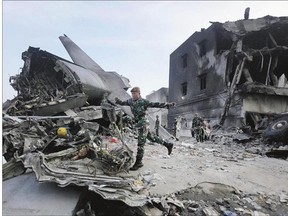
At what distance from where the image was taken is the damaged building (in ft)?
39.9

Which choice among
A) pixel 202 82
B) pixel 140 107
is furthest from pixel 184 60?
pixel 140 107

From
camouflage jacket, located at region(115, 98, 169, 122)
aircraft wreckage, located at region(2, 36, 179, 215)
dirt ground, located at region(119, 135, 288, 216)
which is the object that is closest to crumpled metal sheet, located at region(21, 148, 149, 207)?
aircraft wreckage, located at region(2, 36, 179, 215)

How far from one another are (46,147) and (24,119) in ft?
3.34

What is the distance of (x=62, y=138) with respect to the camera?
4309 millimetres

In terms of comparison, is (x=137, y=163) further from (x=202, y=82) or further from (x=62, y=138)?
(x=202, y=82)

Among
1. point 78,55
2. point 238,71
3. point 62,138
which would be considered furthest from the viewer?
point 238,71

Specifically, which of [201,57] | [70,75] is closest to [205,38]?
[201,57]

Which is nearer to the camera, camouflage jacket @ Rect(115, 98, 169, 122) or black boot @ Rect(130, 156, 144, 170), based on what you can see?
black boot @ Rect(130, 156, 144, 170)

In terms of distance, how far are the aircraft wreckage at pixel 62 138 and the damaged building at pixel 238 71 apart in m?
5.49

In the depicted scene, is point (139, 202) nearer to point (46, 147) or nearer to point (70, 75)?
point (46, 147)

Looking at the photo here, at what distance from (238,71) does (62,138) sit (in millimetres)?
10793

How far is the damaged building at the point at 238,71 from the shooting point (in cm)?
1216

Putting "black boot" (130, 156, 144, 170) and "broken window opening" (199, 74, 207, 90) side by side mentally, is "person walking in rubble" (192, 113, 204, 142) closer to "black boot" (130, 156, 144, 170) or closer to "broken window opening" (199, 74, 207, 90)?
"broken window opening" (199, 74, 207, 90)

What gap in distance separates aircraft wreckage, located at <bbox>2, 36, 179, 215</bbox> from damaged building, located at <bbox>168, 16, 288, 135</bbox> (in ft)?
18.0
